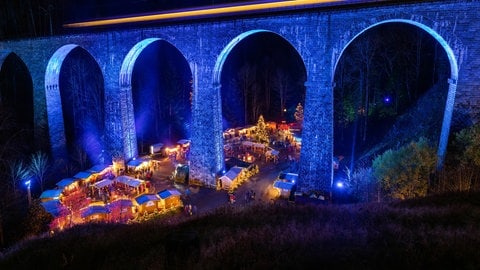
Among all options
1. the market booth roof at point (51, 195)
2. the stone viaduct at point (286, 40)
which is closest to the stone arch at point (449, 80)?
the stone viaduct at point (286, 40)

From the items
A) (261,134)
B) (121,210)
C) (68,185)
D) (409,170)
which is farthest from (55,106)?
(409,170)

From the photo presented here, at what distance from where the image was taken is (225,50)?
1867 centimetres

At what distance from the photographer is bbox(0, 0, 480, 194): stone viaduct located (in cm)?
1392

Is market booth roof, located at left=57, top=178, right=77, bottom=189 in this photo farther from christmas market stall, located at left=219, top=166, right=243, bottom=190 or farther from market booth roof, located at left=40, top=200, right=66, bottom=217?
christmas market stall, located at left=219, top=166, right=243, bottom=190

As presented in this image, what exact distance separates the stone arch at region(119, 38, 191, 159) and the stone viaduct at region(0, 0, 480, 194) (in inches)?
2.7

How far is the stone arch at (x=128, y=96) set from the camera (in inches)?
863

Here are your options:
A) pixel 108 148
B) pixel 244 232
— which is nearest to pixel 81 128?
pixel 108 148

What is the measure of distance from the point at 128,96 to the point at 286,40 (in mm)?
11295

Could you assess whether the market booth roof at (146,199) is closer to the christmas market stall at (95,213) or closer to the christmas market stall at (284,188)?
the christmas market stall at (95,213)

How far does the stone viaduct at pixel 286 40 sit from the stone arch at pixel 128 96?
7 cm

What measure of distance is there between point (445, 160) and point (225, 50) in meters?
11.8

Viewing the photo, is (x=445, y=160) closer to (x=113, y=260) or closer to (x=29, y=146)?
(x=113, y=260)

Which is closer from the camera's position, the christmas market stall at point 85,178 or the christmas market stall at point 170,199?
the christmas market stall at point 170,199

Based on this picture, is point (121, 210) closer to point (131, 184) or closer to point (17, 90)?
point (131, 184)
